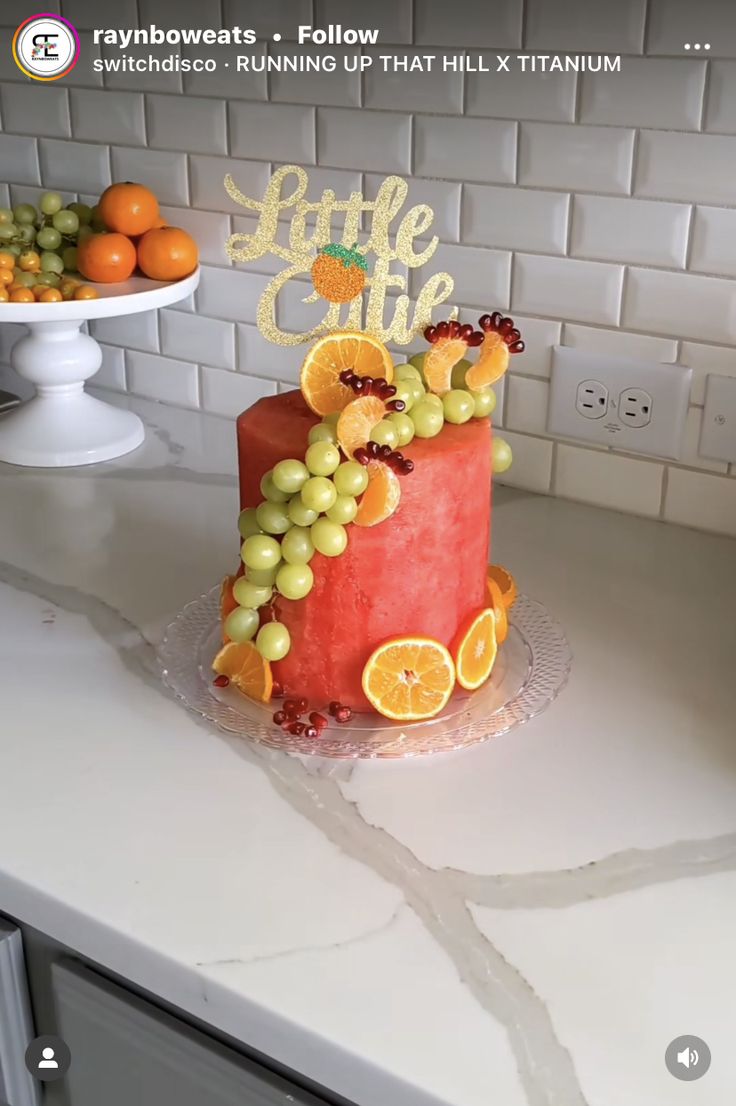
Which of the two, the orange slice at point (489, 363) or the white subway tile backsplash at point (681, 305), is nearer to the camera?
the orange slice at point (489, 363)

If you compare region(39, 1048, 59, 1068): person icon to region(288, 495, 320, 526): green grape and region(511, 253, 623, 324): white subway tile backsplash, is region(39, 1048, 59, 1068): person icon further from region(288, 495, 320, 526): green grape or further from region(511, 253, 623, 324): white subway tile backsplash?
region(511, 253, 623, 324): white subway tile backsplash

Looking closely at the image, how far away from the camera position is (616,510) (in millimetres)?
1224

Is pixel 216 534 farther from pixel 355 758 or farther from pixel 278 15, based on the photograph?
pixel 278 15

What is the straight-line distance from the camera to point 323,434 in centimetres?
79

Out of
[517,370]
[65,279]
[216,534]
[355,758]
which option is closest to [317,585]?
[355,758]

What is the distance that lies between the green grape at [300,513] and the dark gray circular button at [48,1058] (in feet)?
1.22

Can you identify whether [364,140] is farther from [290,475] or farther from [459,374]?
[290,475]

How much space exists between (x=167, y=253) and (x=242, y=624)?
24.9 inches

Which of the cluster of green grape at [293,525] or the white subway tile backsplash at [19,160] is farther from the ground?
the white subway tile backsplash at [19,160]

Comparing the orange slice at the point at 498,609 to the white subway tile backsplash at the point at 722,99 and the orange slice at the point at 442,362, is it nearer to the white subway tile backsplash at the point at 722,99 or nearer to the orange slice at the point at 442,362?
the orange slice at the point at 442,362

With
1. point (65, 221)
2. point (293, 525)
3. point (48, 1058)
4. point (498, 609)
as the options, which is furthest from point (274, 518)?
point (65, 221)

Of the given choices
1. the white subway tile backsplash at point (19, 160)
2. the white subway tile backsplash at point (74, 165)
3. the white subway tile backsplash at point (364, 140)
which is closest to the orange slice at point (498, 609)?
the white subway tile backsplash at point (364, 140)

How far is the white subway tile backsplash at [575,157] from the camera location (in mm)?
1086

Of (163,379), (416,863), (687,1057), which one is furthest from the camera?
(163,379)
